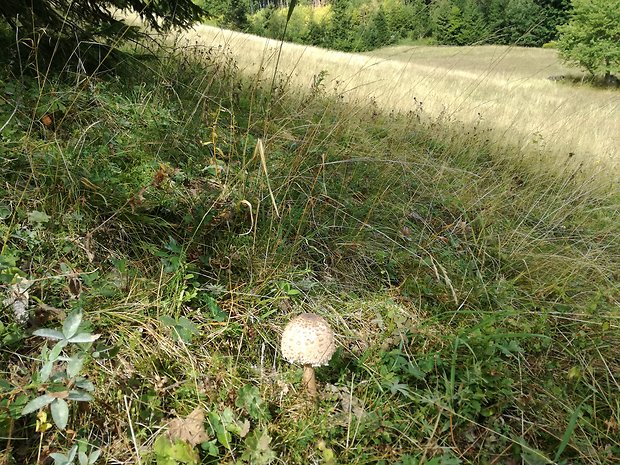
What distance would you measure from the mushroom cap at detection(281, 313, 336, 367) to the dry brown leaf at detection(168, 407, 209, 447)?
0.37m

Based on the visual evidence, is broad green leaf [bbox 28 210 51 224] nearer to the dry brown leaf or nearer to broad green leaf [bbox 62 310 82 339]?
broad green leaf [bbox 62 310 82 339]

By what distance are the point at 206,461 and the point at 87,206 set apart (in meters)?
1.27

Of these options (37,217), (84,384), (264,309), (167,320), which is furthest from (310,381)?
(37,217)

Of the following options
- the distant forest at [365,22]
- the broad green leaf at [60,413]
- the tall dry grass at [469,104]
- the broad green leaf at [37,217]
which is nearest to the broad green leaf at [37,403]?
the broad green leaf at [60,413]

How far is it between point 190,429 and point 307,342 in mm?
490

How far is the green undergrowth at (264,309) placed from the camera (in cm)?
142

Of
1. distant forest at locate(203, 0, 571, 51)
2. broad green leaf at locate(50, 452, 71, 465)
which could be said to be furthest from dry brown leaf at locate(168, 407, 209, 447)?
distant forest at locate(203, 0, 571, 51)

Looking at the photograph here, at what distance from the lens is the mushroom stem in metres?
1.56

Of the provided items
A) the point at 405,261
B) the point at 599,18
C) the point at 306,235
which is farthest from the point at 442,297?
the point at 599,18

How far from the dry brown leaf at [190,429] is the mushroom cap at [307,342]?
14.5 inches

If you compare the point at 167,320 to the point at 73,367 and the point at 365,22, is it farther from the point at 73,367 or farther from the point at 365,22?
the point at 365,22

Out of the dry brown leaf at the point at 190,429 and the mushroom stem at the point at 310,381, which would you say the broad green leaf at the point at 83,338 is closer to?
the dry brown leaf at the point at 190,429

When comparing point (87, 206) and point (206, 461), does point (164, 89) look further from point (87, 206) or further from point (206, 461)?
point (206, 461)

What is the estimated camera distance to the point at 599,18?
25609 millimetres
